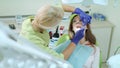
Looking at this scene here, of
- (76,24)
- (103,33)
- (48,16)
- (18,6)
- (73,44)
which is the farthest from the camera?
(103,33)

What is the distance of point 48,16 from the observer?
4.09 feet

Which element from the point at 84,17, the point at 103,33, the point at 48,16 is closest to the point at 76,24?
the point at 84,17

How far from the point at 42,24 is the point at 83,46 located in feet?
2.06

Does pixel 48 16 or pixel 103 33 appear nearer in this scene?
pixel 48 16

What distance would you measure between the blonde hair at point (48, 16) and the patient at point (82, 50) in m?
0.38

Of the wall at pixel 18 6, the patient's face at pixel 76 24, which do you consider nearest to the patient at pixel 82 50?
the patient's face at pixel 76 24

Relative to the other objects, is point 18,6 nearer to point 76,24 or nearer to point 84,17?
point 76,24

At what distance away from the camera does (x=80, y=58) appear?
170cm

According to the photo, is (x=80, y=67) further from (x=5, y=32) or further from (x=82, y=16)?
(x=5, y=32)

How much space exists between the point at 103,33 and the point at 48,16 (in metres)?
1.86

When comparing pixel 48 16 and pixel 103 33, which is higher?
pixel 48 16

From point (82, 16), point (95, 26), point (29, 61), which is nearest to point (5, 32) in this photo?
point (29, 61)

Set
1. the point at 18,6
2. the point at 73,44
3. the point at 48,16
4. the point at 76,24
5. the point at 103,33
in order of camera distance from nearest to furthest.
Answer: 1. the point at 48,16
2. the point at 73,44
3. the point at 76,24
4. the point at 18,6
5. the point at 103,33

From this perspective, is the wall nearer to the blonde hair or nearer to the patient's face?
the patient's face
